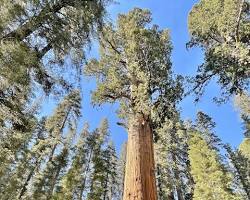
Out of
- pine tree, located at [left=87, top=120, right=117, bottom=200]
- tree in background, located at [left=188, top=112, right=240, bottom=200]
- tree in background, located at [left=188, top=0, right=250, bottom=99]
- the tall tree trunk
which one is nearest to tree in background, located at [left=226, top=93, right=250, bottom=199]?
tree in background, located at [left=188, top=112, right=240, bottom=200]

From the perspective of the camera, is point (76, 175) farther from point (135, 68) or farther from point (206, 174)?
point (135, 68)

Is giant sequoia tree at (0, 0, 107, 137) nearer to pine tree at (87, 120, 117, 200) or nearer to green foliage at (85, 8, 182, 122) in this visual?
green foliage at (85, 8, 182, 122)

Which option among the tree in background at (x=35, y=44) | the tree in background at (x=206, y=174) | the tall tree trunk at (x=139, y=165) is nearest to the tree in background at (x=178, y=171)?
the tree in background at (x=206, y=174)

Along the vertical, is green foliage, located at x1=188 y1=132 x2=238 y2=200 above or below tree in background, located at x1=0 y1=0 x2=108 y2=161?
above

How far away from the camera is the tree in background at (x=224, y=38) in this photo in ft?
33.8

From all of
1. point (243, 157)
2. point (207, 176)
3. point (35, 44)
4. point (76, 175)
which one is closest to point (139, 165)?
point (35, 44)

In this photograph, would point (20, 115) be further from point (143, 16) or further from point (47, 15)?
point (143, 16)

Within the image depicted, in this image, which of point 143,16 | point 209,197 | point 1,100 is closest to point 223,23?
point 143,16

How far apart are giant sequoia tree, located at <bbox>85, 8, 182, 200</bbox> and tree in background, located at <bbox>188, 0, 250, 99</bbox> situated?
5.13ft

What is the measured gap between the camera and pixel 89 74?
12.8 m

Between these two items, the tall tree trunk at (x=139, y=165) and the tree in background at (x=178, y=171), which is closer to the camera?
the tall tree trunk at (x=139, y=165)

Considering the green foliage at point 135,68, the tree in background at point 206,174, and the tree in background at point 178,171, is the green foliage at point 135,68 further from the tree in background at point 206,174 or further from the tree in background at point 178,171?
the tree in background at point 206,174

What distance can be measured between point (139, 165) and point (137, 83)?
3974mm

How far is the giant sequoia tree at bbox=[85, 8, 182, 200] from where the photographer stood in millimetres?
6656
